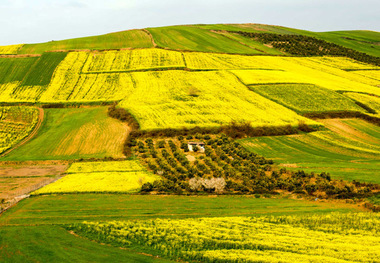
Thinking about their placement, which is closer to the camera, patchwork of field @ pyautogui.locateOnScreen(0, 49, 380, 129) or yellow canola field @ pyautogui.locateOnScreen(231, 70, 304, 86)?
patchwork of field @ pyautogui.locateOnScreen(0, 49, 380, 129)

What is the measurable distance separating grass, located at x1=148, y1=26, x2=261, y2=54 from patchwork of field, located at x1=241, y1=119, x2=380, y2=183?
73753mm

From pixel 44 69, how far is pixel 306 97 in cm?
8084

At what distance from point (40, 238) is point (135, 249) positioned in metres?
9.46

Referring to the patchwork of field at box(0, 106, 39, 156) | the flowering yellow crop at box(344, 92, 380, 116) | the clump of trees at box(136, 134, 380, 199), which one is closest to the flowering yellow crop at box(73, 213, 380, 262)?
the clump of trees at box(136, 134, 380, 199)

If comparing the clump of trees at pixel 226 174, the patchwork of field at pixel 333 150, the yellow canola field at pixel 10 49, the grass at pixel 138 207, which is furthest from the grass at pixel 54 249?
the yellow canola field at pixel 10 49

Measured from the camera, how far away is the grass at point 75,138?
65812 millimetres

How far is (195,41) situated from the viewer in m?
154

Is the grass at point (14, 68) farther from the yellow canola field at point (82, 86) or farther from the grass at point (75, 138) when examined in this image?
the grass at point (75, 138)

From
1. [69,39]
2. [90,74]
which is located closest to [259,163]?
[90,74]

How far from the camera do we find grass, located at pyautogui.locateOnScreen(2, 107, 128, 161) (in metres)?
65.8

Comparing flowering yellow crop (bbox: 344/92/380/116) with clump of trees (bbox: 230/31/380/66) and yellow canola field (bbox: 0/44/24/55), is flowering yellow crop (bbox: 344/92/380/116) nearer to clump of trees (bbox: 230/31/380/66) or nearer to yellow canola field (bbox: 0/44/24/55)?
clump of trees (bbox: 230/31/380/66)

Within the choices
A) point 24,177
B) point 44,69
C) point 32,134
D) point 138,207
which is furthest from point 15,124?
point 138,207

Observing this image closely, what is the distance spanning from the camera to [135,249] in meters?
33.4

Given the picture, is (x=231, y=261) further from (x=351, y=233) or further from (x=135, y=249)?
(x=351, y=233)
